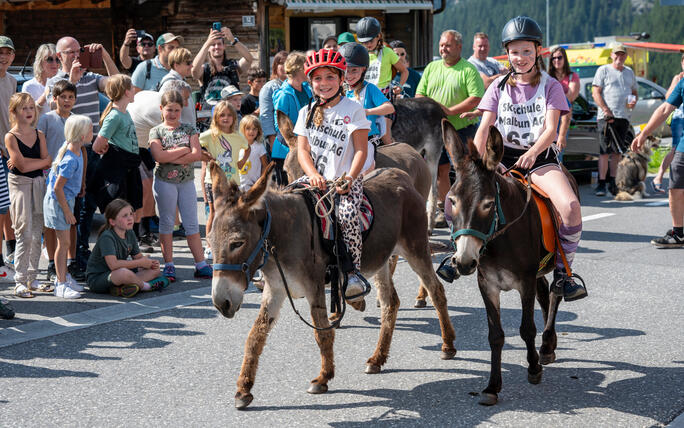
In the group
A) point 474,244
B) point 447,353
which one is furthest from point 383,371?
point 474,244

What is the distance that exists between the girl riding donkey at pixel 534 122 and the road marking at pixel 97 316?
3.47m

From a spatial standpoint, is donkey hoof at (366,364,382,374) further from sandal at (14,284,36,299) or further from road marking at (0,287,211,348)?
sandal at (14,284,36,299)

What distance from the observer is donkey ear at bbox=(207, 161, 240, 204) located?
4.84 metres

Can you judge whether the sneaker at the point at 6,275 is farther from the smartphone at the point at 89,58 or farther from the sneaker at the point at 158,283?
the smartphone at the point at 89,58

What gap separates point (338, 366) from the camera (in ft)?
20.1

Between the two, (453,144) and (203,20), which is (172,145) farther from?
(203,20)

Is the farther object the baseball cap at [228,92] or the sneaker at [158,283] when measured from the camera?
the baseball cap at [228,92]

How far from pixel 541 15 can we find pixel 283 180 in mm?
84460

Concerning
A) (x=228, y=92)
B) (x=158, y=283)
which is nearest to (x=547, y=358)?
(x=158, y=283)

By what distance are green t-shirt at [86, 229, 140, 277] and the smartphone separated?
130 inches

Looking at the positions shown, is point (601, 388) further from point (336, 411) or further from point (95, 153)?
point (95, 153)

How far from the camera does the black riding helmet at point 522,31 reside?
5.89 m

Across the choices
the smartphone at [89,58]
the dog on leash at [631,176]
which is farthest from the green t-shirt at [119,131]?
the dog on leash at [631,176]

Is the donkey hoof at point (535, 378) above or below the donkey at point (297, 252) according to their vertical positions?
below
